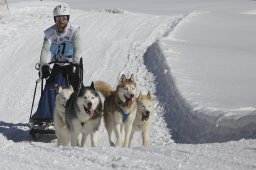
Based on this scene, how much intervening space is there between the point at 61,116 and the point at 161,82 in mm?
4531

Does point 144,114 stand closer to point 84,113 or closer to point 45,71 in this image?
point 84,113

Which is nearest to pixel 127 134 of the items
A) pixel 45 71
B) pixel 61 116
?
pixel 61 116

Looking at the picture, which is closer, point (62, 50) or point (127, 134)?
point (127, 134)

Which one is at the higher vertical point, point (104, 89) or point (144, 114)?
point (104, 89)

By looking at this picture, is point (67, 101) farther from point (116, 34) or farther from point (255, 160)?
point (116, 34)

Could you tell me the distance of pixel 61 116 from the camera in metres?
7.22

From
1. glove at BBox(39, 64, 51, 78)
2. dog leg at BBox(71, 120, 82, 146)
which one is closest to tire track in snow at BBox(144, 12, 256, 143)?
dog leg at BBox(71, 120, 82, 146)

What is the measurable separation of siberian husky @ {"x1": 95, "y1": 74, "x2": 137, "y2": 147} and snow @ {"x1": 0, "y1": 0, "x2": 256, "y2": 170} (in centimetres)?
33

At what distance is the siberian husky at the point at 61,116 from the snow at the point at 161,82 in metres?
0.19

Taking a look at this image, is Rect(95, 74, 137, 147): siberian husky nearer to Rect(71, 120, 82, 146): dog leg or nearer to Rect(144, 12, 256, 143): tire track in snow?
Rect(71, 120, 82, 146): dog leg

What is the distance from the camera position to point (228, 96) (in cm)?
949

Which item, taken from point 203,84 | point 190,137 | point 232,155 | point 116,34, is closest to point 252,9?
point 116,34

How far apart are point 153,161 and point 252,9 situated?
2863 cm

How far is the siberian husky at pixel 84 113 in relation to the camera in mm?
6668
